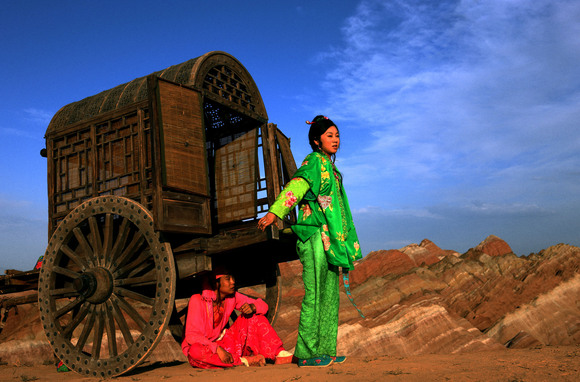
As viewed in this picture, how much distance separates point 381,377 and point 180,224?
271 cm

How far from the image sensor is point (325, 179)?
4.42m

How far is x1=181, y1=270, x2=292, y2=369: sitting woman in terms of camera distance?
4891 mm

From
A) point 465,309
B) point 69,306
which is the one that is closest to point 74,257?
point 69,306

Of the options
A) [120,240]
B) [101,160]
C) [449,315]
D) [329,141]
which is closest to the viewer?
[329,141]

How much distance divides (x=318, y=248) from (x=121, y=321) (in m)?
2.42

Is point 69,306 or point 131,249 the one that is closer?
point 131,249

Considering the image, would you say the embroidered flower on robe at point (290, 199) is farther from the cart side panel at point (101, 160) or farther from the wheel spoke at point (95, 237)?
the wheel spoke at point (95, 237)

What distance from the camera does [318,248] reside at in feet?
14.0

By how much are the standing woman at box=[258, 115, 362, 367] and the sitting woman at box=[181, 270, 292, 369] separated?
2.55 feet

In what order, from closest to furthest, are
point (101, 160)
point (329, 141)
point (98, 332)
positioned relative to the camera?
point (329, 141), point (98, 332), point (101, 160)

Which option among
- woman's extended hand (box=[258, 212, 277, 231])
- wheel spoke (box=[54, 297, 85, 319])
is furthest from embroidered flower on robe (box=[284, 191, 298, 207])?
wheel spoke (box=[54, 297, 85, 319])

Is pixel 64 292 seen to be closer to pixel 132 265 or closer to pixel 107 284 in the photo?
pixel 107 284

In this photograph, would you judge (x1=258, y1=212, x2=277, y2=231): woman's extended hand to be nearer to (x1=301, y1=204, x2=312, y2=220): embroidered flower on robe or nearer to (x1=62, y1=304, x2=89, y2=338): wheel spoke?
(x1=301, y1=204, x2=312, y2=220): embroidered flower on robe

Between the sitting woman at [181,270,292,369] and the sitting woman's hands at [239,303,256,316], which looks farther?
the sitting woman's hands at [239,303,256,316]
